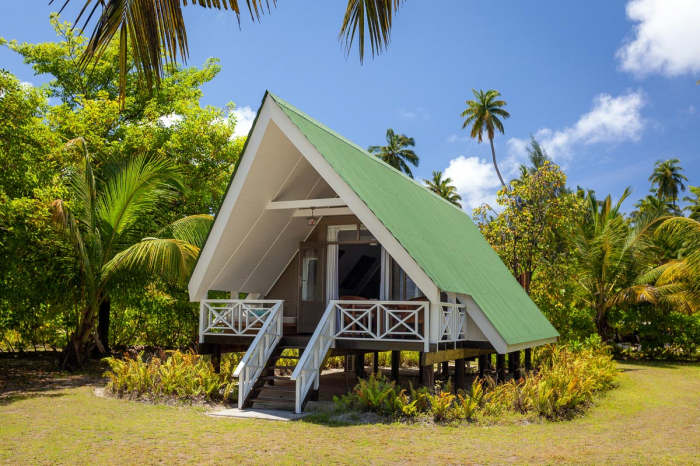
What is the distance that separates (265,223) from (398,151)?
138 feet

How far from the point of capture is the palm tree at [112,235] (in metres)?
14.6

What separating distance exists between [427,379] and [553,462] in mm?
3935

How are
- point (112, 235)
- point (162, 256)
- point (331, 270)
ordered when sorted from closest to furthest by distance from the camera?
point (331, 270) < point (162, 256) < point (112, 235)

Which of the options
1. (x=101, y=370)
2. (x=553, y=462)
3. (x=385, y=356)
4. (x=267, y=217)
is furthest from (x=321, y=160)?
(x=385, y=356)

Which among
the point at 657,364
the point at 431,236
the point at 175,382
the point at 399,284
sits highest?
the point at 431,236

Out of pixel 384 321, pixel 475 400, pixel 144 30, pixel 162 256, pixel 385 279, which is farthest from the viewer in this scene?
pixel 162 256

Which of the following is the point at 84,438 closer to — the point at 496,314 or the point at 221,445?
the point at 221,445

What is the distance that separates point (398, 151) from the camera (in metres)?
54.8

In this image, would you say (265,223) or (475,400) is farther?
(265,223)

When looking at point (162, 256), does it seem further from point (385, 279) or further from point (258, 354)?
point (385, 279)

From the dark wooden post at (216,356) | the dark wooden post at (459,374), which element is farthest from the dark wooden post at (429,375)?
the dark wooden post at (216,356)

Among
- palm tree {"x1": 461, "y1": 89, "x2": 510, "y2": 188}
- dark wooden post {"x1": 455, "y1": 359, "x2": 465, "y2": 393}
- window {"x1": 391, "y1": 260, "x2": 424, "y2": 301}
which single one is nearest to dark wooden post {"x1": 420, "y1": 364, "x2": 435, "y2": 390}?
dark wooden post {"x1": 455, "y1": 359, "x2": 465, "y2": 393}

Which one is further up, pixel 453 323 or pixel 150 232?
pixel 150 232

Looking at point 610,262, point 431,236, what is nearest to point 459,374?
point 431,236
